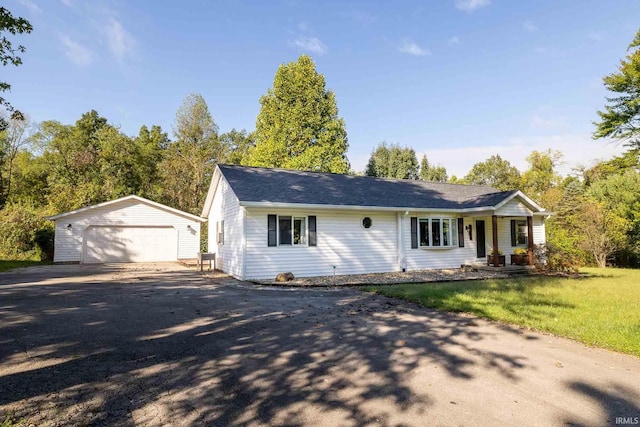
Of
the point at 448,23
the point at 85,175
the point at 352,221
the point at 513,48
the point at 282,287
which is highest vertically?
the point at 448,23

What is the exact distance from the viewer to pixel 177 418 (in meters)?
2.97

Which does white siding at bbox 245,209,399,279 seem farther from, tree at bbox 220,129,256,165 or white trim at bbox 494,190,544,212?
tree at bbox 220,129,256,165

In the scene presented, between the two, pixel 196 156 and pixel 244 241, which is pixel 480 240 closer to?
pixel 244 241

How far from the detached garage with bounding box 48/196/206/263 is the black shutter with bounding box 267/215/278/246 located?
10623 mm

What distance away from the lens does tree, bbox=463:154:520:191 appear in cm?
4700

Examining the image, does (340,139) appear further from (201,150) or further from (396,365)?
(396,365)

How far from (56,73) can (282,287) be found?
1533 centimetres

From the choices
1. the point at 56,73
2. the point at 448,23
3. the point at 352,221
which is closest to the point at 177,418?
the point at 352,221

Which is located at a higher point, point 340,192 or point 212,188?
point 212,188

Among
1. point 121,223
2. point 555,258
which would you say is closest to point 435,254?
point 555,258

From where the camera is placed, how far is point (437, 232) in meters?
15.9

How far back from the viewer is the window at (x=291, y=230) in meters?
12.8

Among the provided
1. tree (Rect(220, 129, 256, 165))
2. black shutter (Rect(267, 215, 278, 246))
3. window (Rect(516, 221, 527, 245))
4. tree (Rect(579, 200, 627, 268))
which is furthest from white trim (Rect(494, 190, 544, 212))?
tree (Rect(220, 129, 256, 165))

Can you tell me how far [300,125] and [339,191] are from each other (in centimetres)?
2008
